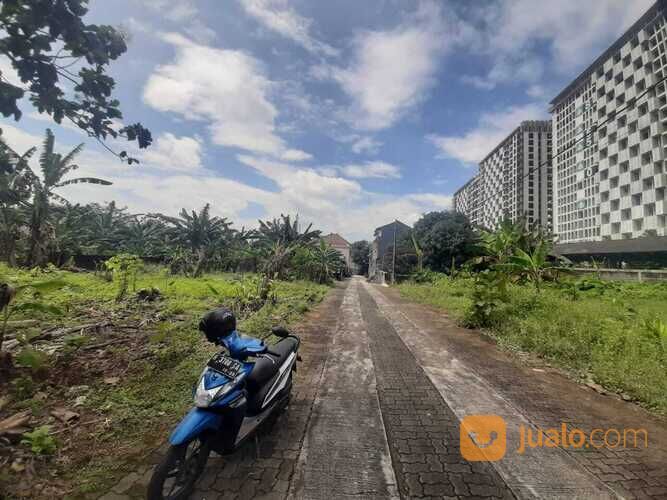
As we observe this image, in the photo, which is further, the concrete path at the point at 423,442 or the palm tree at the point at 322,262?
the palm tree at the point at 322,262

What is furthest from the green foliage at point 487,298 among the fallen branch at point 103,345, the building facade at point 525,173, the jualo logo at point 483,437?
the building facade at point 525,173

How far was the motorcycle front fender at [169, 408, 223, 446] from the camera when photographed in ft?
6.66

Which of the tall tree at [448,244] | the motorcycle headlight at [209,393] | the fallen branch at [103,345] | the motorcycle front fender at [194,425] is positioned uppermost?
the tall tree at [448,244]

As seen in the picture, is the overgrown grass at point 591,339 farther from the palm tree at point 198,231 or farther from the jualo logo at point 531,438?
the palm tree at point 198,231

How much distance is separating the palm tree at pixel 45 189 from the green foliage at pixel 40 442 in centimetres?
1392

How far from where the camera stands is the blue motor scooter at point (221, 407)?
2.07 m

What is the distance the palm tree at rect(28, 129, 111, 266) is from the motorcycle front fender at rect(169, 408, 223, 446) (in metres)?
14.9

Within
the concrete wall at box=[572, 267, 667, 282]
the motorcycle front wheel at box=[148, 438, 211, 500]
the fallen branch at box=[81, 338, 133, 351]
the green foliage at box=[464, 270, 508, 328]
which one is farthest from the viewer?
the concrete wall at box=[572, 267, 667, 282]

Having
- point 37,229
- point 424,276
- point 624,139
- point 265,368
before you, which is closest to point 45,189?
point 37,229

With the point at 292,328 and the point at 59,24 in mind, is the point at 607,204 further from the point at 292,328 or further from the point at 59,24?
the point at 59,24

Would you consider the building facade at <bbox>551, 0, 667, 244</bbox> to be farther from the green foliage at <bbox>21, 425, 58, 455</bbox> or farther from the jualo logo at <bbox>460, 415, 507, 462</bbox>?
the green foliage at <bbox>21, 425, 58, 455</bbox>

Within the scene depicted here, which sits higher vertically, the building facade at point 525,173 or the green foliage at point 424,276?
the building facade at point 525,173

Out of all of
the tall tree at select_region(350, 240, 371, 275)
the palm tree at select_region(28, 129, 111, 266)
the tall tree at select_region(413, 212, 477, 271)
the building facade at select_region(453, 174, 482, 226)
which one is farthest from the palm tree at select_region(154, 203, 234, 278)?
the building facade at select_region(453, 174, 482, 226)

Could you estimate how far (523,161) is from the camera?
79625 mm
